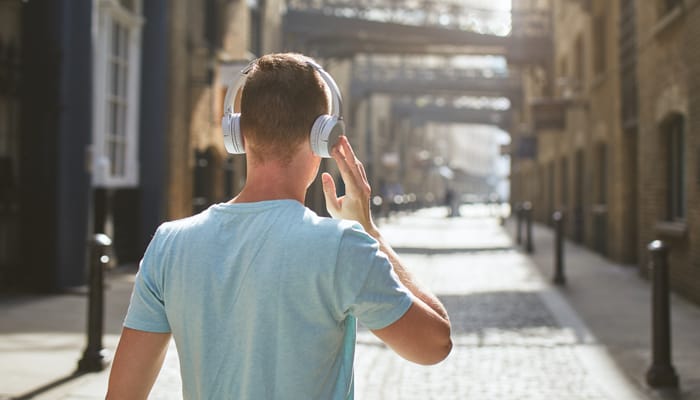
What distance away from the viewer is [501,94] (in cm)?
3612

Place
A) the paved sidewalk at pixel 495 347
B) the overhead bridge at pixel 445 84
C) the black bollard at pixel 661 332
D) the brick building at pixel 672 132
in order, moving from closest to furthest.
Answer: the paved sidewalk at pixel 495 347 → the black bollard at pixel 661 332 → the brick building at pixel 672 132 → the overhead bridge at pixel 445 84

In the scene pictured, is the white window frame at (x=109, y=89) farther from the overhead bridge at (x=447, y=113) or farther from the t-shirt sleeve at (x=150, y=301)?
the overhead bridge at (x=447, y=113)

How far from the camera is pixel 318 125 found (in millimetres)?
1661

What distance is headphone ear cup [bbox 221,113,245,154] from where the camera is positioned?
1.77 meters

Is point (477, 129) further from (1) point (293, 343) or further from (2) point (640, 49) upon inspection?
(1) point (293, 343)

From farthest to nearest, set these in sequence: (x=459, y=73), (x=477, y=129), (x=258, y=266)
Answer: (x=477, y=129) < (x=459, y=73) < (x=258, y=266)

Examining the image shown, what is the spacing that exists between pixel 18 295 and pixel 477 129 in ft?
321

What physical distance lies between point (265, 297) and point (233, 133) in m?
0.39

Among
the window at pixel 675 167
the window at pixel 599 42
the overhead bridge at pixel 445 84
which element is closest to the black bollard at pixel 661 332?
the window at pixel 675 167

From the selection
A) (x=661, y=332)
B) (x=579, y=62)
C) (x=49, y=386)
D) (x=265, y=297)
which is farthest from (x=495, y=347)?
(x=579, y=62)

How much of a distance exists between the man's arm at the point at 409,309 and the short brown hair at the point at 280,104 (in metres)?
0.09

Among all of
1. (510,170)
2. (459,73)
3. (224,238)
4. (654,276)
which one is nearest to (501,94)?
(459,73)

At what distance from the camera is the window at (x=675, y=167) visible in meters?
10.8

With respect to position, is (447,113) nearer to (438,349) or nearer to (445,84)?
(445,84)
